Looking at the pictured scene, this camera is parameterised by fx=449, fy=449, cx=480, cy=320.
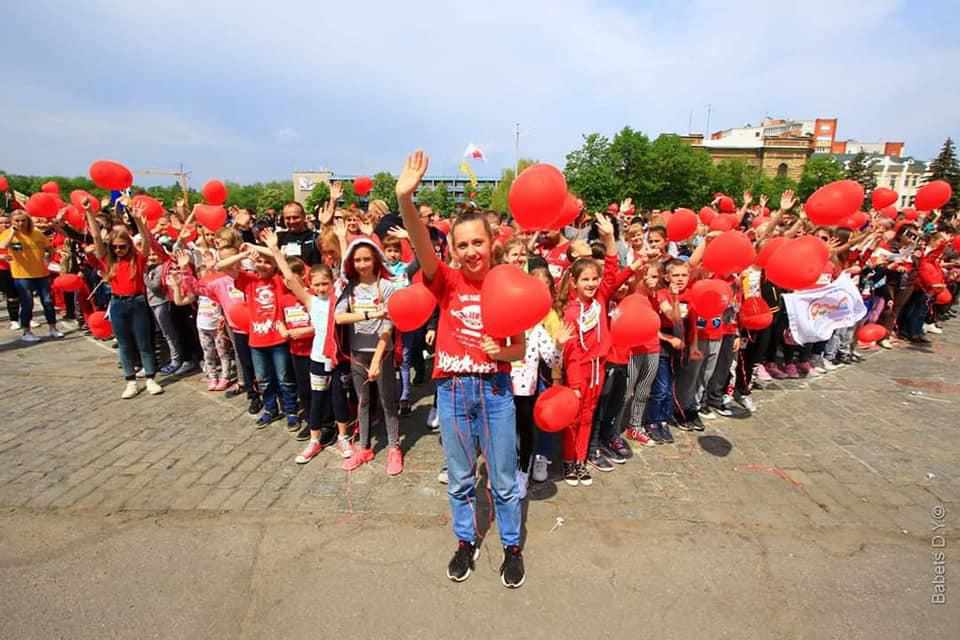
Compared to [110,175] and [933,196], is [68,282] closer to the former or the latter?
[110,175]

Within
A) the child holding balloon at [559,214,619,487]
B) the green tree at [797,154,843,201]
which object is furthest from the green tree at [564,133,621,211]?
the child holding balloon at [559,214,619,487]

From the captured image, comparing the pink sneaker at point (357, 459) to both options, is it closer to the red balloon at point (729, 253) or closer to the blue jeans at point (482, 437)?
the blue jeans at point (482, 437)

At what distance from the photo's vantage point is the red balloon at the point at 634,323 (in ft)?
11.0

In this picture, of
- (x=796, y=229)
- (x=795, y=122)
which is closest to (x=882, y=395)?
(x=796, y=229)

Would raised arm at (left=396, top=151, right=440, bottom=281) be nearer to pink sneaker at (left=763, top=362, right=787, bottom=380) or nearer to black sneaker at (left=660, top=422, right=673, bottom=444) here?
black sneaker at (left=660, top=422, right=673, bottom=444)

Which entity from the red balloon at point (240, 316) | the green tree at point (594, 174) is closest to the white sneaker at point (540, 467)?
the red balloon at point (240, 316)

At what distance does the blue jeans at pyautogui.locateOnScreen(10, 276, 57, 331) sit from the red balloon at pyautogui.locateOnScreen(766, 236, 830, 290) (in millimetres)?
10958

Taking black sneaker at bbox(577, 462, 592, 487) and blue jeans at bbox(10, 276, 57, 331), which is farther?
blue jeans at bbox(10, 276, 57, 331)

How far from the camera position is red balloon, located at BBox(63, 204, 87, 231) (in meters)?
7.93

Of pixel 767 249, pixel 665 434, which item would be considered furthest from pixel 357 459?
pixel 767 249

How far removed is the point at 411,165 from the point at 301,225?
3.97 m

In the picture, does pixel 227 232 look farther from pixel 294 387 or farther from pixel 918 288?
pixel 918 288

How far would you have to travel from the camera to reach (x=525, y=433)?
374cm

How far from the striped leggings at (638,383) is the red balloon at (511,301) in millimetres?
2317
